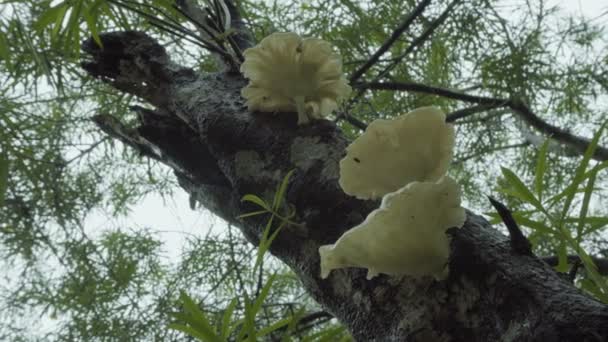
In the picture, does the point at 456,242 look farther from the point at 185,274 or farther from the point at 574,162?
the point at 574,162

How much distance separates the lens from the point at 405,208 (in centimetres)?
68

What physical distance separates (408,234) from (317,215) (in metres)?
0.21

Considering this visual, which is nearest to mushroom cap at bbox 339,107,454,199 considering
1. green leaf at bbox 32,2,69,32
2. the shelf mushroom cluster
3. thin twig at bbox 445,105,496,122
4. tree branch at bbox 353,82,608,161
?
the shelf mushroom cluster

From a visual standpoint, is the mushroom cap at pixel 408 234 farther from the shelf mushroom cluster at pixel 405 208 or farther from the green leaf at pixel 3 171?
the green leaf at pixel 3 171

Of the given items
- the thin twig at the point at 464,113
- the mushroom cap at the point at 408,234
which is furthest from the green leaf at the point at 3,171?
the thin twig at the point at 464,113

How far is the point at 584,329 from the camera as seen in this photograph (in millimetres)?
541

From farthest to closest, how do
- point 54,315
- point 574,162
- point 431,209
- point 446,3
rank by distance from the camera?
point 574,162
point 54,315
point 446,3
point 431,209

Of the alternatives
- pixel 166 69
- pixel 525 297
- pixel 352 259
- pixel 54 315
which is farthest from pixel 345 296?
pixel 54 315

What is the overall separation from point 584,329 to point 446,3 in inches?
71.8

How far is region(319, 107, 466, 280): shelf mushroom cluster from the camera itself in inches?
26.4

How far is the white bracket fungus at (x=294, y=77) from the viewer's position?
3.41 ft

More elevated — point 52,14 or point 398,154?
point 52,14

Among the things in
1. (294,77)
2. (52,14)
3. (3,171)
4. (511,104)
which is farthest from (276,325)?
(511,104)

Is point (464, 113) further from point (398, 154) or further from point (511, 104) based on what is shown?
point (398, 154)
